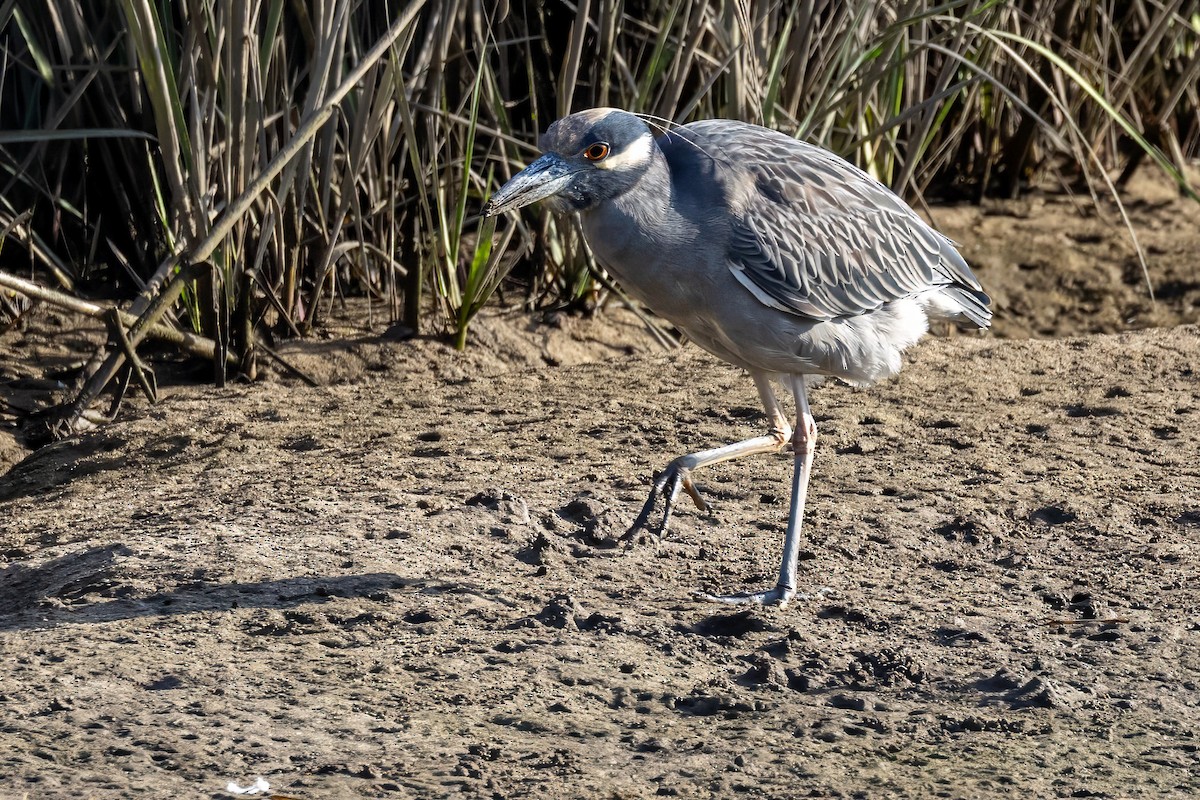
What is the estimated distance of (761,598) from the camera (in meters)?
3.57

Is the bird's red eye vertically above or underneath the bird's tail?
above

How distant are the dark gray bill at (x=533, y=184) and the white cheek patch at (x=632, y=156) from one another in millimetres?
88

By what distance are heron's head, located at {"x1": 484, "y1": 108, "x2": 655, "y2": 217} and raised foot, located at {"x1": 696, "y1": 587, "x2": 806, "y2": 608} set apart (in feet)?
3.49

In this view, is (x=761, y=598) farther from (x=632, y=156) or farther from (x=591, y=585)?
(x=632, y=156)

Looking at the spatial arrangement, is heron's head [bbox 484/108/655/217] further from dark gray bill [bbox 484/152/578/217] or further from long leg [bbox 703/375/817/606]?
long leg [bbox 703/375/817/606]

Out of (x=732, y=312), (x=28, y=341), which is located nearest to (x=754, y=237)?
(x=732, y=312)

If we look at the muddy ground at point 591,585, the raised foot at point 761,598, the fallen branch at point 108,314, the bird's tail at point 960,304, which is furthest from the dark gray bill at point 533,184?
the fallen branch at point 108,314

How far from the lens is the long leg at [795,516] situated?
3580mm

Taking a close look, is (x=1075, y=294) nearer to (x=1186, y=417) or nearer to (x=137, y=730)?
(x=1186, y=417)

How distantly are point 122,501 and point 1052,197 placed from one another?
18.5ft

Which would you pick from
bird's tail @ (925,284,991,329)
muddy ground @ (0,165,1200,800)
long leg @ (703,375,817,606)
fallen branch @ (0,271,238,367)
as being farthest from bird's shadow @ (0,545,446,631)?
bird's tail @ (925,284,991,329)

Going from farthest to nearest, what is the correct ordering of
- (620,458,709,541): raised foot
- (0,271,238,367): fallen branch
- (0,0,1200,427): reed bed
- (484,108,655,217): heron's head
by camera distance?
(0,0,1200,427): reed bed, (0,271,238,367): fallen branch, (620,458,709,541): raised foot, (484,108,655,217): heron's head

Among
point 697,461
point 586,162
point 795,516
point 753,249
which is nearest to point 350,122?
point 586,162

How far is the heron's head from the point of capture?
11.6 ft
